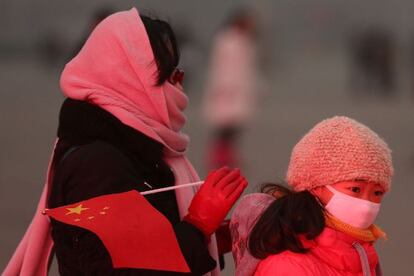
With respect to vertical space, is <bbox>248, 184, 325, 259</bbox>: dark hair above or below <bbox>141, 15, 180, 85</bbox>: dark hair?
below

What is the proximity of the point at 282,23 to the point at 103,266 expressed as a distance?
28.3 meters

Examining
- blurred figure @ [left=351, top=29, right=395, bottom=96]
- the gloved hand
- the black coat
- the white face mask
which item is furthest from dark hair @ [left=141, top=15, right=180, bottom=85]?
blurred figure @ [left=351, top=29, right=395, bottom=96]

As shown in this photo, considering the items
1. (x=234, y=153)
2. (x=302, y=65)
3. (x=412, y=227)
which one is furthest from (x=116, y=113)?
(x=302, y=65)

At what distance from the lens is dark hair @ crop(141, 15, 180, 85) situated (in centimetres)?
350

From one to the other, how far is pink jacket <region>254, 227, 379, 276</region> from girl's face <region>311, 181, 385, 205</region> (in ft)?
0.37

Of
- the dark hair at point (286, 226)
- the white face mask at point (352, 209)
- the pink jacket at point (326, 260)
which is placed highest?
the white face mask at point (352, 209)

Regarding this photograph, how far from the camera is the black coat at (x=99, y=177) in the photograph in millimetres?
3254

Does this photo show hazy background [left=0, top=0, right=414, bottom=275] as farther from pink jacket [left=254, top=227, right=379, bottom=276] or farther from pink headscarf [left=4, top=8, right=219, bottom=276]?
pink jacket [left=254, top=227, right=379, bottom=276]

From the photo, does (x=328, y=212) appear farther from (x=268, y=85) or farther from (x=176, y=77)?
(x=268, y=85)

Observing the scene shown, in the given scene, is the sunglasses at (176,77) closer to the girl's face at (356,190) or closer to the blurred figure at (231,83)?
the girl's face at (356,190)

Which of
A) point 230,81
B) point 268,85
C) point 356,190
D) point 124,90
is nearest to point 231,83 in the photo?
point 230,81

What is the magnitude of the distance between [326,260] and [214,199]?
0.37 meters

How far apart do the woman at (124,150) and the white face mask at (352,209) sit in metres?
0.28

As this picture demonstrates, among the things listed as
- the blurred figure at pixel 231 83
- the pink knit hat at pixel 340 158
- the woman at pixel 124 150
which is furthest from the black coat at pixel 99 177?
the blurred figure at pixel 231 83
